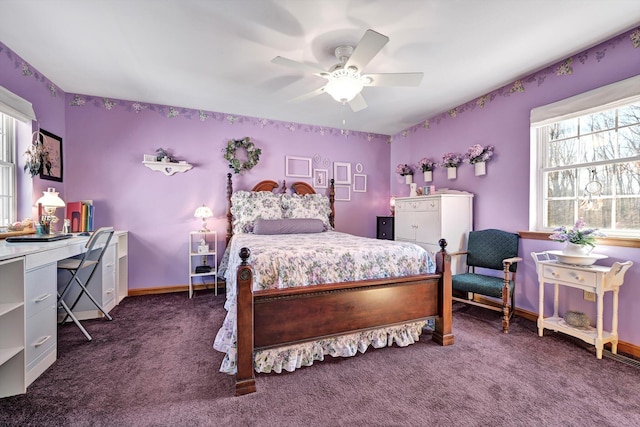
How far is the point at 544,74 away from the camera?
2830mm

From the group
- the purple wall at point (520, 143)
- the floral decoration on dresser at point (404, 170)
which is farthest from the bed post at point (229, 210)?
the purple wall at point (520, 143)

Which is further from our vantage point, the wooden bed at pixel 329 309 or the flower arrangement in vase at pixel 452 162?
the flower arrangement in vase at pixel 452 162

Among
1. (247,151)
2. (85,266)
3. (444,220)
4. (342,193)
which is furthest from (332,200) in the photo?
(85,266)

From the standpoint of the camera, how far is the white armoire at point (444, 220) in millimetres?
3428

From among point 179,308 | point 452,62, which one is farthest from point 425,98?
point 179,308

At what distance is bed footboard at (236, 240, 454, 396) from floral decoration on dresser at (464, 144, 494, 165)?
166 centimetres

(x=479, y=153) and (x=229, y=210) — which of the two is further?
(x=229, y=210)

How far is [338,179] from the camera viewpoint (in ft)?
15.9

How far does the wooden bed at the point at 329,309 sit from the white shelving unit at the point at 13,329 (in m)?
1.33

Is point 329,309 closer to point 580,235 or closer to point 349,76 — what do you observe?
point 349,76

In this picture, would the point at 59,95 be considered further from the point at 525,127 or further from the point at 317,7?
the point at 525,127

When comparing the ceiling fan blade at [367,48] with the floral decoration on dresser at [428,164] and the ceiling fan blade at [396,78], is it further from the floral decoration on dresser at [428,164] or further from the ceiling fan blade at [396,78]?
the floral decoration on dresser at [428,164]

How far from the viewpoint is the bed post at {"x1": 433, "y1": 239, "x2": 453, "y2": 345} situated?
2369mm

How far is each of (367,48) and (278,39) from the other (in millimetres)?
815
